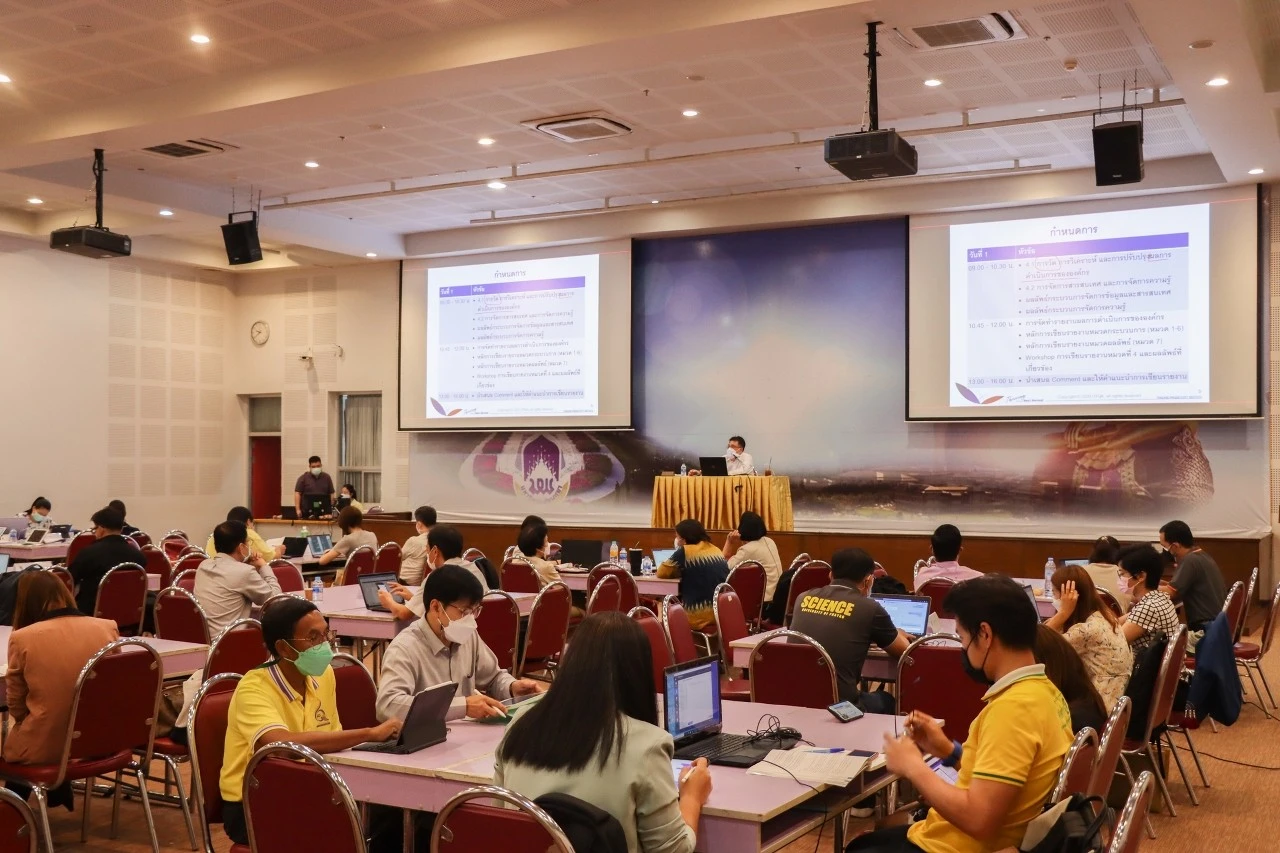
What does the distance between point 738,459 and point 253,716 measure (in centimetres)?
1023

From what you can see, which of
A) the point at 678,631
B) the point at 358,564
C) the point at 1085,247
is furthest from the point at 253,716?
the point at 1085,247

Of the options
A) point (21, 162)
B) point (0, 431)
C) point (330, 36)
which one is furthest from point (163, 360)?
point (330, 36)

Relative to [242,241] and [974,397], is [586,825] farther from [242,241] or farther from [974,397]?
[242,241]

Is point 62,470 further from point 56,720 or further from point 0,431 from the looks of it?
point 56,720

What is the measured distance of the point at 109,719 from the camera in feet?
14.6

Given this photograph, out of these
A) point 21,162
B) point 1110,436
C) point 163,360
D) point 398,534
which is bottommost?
point 398,534

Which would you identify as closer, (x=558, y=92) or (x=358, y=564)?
(x=358, y=564)

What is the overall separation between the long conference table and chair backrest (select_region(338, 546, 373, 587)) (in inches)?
233

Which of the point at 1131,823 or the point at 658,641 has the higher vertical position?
the point at 1131,823

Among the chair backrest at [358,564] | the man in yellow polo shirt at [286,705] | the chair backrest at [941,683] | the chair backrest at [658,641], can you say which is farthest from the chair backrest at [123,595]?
the chair backrest at [941,683]

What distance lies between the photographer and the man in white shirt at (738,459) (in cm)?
1320

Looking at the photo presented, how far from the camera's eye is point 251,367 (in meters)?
18.0

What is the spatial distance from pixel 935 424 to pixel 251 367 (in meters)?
10.4

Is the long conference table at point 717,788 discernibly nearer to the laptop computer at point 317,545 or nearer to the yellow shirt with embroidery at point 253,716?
the yellow shirt with embroidery at point 253,716
